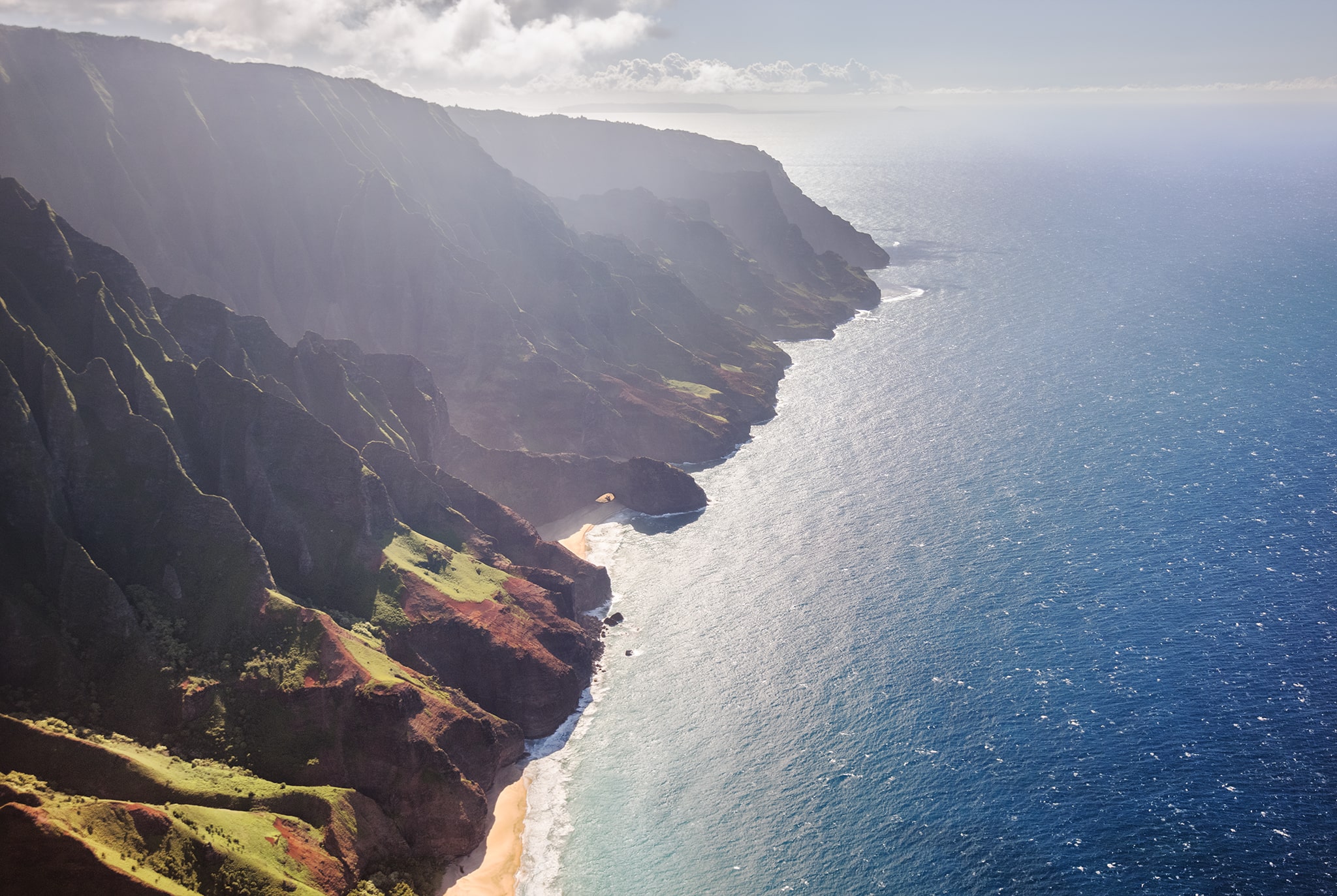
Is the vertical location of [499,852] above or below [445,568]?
below

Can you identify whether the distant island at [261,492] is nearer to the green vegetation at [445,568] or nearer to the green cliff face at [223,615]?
the green cliff face at [223,615]

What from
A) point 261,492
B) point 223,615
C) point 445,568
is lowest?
point 445,568

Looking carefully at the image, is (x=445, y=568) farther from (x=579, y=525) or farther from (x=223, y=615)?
(x=579, y=525)

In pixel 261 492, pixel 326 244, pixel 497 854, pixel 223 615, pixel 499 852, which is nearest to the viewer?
pixel 497 854

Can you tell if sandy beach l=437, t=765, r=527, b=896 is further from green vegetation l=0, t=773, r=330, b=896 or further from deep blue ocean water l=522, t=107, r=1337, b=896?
green vegetation l=0, t=773, r=330, b=896

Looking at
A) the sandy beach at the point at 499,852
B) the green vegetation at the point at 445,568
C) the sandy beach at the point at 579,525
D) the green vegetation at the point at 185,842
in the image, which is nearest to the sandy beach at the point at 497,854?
the sandy beach at the point at 499,852

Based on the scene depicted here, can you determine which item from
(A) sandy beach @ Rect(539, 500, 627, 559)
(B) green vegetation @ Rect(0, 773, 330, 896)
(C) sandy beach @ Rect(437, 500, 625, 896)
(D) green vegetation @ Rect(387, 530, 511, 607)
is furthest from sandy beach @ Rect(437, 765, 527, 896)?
(A) sandy beach @ Rect(539, 500, 627, 559)

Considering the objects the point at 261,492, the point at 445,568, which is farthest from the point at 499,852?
the point at 261,492

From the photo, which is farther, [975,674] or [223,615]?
[975,674]
